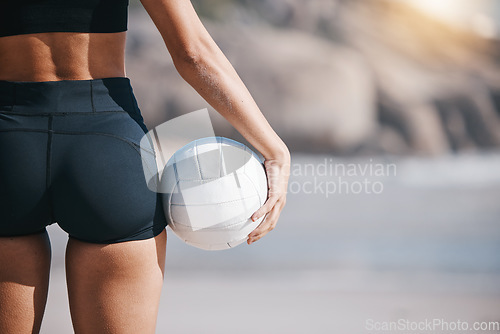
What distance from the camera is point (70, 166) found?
4.17ft

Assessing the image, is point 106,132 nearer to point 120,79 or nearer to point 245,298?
point 120,79

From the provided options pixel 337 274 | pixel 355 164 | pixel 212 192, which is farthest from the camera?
pixel 355 164

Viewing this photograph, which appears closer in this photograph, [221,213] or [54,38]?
[54,38]

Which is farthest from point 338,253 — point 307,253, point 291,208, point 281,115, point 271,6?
point 271,6

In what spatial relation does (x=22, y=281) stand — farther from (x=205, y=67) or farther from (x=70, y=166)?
(x=205, y=67)

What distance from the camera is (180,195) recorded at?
1.38 metres

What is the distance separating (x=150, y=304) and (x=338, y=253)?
14.2 feet

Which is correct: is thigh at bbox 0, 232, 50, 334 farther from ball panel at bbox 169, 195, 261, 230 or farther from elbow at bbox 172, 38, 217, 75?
elbow at bbox 172, 38, 217, 75

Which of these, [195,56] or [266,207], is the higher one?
[195,56]

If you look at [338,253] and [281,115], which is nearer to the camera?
[338,253]

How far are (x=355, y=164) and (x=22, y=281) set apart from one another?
45.8 ft

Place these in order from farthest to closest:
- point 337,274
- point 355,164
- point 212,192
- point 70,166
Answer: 1. point 355,164
2. point 337,274
3. point 212,192
4. point 70,166

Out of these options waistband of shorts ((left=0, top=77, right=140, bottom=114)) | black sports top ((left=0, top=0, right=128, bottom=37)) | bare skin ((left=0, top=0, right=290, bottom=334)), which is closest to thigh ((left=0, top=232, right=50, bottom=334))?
bare skin ((left=0, top=0, right=290, bottom=334))

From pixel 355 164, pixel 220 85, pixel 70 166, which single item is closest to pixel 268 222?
pixel 220 85
